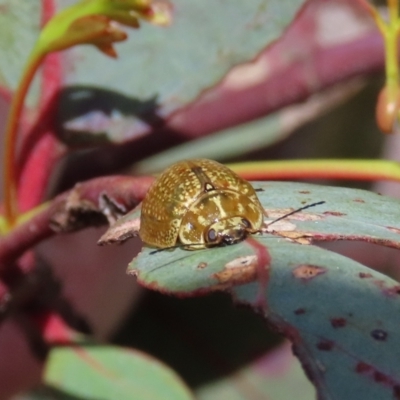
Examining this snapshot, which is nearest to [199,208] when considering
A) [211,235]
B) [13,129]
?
[211,235]

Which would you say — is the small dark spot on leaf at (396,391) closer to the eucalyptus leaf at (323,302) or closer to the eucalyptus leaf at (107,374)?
the eucalyptus leaf at (323,302)

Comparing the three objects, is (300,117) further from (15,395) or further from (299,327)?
(299,327)

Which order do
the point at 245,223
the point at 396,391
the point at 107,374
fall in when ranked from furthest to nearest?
the point at 107,374, the point at 245,223, the point at 396,391

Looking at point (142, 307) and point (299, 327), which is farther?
point (142, 307)

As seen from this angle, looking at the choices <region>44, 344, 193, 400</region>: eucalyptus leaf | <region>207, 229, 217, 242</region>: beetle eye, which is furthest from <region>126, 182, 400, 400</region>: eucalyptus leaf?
<region>44, 344, 193, 400</region>: eucalyptus leaf

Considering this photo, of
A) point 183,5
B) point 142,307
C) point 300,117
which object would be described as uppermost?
point 183,5

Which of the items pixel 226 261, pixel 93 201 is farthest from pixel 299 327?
pixel 93 201

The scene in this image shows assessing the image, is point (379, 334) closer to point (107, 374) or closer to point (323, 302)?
point (323, 302)
